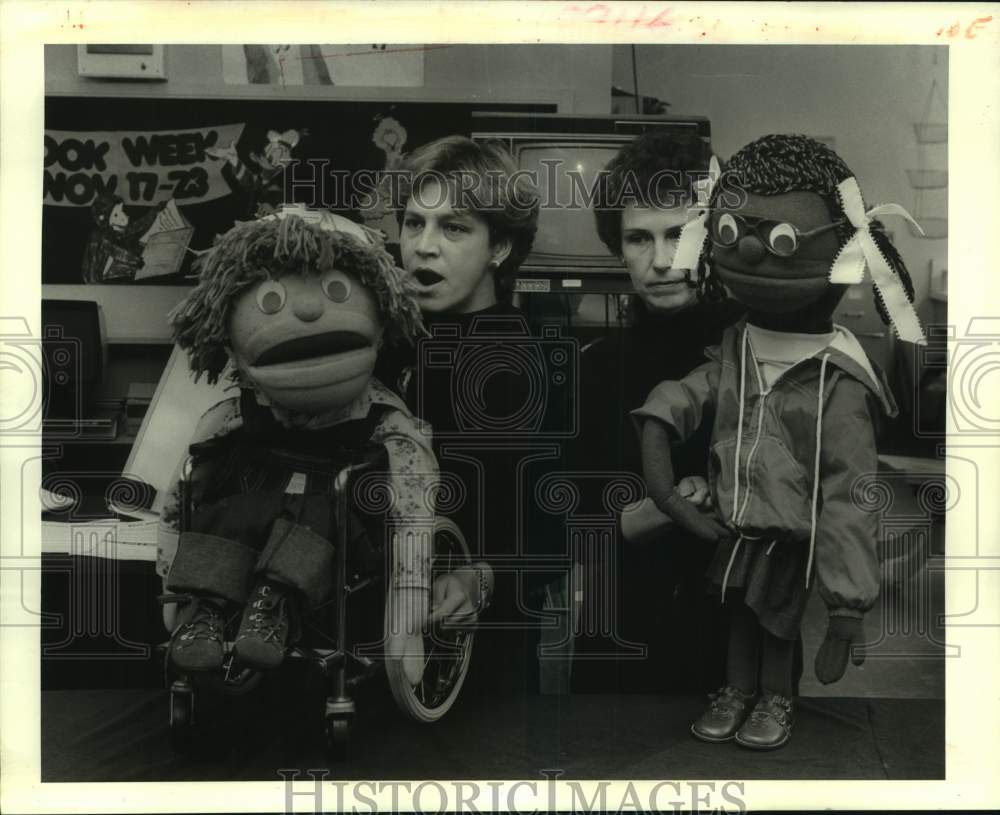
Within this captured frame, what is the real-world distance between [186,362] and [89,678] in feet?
3.49

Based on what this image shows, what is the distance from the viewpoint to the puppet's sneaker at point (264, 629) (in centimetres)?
407

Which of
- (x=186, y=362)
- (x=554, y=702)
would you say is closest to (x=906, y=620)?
(x=554, y=702)

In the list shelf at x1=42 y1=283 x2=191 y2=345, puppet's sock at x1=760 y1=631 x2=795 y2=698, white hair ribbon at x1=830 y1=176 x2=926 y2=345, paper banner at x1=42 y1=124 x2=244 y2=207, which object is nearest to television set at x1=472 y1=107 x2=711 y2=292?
white hair ribbon at x1=830 y1=176 x2=926 y2=345

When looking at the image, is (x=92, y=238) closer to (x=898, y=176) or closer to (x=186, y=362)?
(x=186, y=362)

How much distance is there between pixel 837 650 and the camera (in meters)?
4.41

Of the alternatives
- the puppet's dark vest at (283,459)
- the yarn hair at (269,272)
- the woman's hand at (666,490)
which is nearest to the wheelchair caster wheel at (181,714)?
the puppet's dark vest at (283,459)

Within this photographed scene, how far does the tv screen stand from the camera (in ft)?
14.4

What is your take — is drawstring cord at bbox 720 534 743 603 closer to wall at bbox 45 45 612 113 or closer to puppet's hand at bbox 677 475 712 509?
puppet's hand at bbox 677 475 712 509

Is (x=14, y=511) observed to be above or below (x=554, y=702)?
above

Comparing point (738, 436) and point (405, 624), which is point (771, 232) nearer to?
point (738, 436)

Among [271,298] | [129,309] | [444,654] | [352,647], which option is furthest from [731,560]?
[129,309]

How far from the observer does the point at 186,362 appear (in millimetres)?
4414

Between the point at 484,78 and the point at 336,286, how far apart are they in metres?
0.82

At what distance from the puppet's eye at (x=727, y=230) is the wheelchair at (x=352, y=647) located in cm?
124
